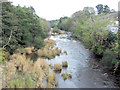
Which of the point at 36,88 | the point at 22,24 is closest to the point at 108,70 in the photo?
the point at 36,88

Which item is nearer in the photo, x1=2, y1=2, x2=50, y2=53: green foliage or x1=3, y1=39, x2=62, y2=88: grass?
x1=3, y1=39, x2=62, y2=88: grass

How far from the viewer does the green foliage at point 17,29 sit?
18.5m

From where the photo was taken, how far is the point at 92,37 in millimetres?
20719

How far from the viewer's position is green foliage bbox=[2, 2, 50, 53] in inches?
728

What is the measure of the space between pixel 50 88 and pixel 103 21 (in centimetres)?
1421

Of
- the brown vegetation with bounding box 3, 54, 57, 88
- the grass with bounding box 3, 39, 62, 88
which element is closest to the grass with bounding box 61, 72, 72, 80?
the grass with bounding box 3, 39, 62, 88

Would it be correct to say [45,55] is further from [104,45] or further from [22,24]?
[104,45]

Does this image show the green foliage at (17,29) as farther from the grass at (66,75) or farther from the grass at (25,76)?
the grass at (66,75)

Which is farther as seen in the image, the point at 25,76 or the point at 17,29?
the point at 17,29

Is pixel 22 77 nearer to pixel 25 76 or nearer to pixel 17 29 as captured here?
pixel 25 76

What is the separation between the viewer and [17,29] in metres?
21.0

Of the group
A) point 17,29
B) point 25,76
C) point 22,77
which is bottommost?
point 22,77

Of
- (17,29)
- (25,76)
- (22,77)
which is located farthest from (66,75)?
(17,29)

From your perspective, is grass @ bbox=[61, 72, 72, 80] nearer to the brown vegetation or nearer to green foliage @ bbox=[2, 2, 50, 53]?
the brown vegetation
